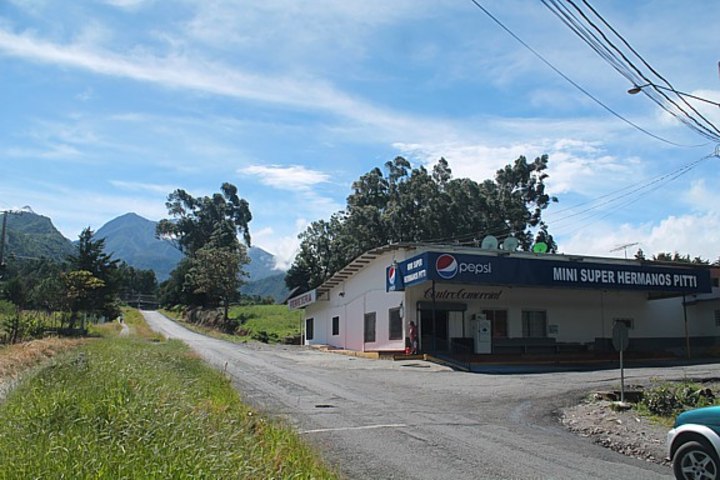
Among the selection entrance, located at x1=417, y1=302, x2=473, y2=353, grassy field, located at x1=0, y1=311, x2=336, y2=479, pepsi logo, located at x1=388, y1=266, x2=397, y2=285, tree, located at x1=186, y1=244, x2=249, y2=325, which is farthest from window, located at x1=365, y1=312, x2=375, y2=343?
tree, located at x1=186, y1=244, x2=249, y2=325

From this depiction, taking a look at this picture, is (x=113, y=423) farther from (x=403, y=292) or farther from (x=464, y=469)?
(x=403, y=292)

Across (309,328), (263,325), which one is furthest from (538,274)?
(263,325)

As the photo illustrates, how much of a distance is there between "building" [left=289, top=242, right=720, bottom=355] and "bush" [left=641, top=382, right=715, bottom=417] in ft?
39.6

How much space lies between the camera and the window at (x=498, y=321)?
100 ft

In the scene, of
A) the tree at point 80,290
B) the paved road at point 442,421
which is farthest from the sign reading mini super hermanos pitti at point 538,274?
the tree at point 80,290

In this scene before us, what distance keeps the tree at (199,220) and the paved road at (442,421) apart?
7816 centimetres

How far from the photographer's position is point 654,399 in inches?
491

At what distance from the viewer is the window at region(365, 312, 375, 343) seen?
33188 mm

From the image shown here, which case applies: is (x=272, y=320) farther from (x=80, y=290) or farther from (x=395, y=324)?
A: (x=395, y=324)

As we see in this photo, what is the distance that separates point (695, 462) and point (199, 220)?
311 feet

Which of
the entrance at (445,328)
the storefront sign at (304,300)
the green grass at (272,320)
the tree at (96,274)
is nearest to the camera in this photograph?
the entrance at (445,328)

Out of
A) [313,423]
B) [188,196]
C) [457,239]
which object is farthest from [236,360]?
[188,196]

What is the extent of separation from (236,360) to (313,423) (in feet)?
49.8

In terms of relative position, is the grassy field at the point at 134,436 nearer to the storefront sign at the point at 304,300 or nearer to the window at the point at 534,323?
the window at the point at 534,323
